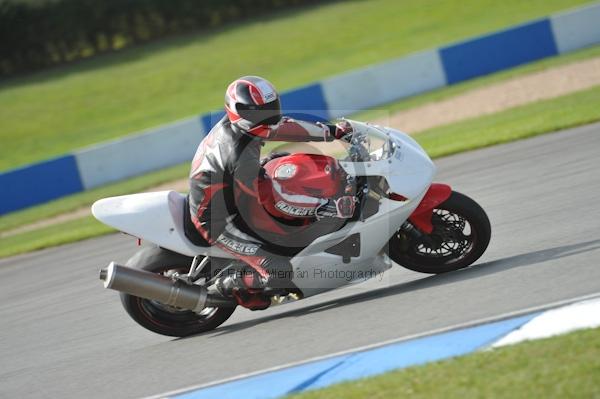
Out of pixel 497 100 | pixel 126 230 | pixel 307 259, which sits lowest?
pixel 497 100

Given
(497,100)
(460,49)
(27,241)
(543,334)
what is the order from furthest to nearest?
(460,49) → (497,100) → (27,241) → (543,334)

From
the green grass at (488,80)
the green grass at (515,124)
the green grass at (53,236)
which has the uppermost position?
the green grass at (53,236)

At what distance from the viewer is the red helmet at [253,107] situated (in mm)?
5961

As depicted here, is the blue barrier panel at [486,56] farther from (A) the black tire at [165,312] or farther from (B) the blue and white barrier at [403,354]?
(B) the blue and white barrier at [403,354]

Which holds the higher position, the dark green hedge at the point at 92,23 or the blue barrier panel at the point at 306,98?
the dark green hedge at the point at 92,23

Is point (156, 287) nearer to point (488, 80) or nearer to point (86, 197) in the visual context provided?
point (86, 197)

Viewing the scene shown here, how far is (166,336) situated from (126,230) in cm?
95

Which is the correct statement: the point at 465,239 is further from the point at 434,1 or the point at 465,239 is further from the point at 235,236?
the point at 434,1

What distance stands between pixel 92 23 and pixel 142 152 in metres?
12.6

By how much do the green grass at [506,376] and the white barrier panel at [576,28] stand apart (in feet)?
50.0

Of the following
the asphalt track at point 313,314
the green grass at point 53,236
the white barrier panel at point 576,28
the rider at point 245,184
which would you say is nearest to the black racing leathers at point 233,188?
the rider at point 245,184

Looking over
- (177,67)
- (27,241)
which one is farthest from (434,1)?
(27,241)

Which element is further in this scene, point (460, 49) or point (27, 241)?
point (460, 49)

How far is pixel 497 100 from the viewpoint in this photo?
1584 centimetres
